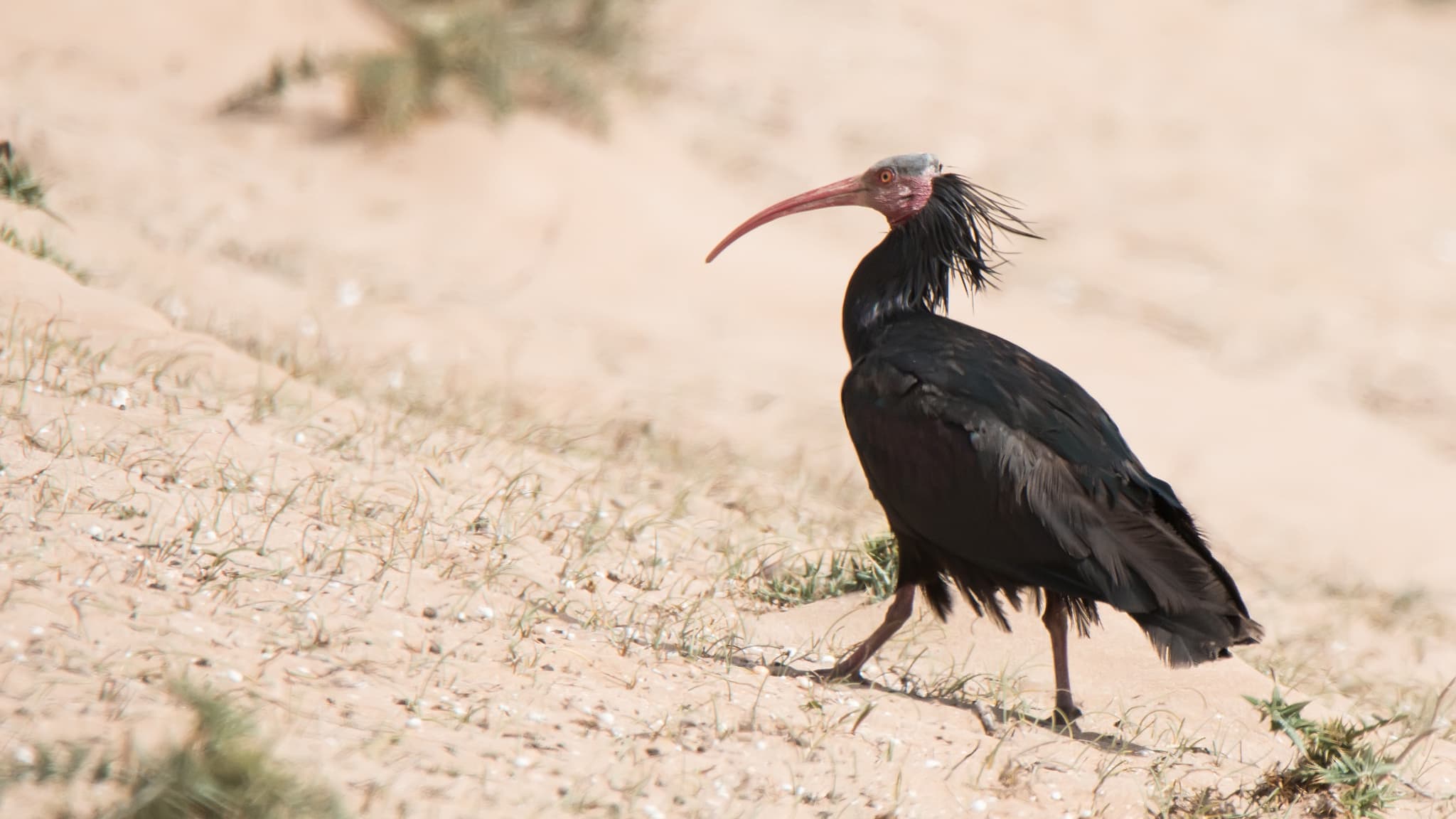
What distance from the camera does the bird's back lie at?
4074 mm

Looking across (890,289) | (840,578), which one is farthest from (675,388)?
(890,289)

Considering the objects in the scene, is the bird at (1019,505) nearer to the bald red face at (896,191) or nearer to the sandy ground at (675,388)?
the sandy ground at (675,388)

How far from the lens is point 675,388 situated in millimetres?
8211

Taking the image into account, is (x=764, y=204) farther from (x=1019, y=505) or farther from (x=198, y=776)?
(x=198, y=776)

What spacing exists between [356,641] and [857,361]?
1.78 m

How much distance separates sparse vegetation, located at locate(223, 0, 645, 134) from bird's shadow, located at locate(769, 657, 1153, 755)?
659cm

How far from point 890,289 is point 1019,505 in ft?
3.44

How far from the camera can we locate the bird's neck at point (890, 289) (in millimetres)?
4855

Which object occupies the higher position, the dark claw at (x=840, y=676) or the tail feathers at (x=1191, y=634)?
the tail feathers at (x=1191, y=634)

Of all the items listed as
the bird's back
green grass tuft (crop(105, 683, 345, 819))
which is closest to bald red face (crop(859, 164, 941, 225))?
the bird's back

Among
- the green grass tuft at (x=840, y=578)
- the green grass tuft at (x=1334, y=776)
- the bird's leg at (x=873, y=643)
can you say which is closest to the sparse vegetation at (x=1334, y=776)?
the green grass tuft at (x=1334, y=776)

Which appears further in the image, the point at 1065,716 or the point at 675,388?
the point at 675,388

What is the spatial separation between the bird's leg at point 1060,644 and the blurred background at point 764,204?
2.35m

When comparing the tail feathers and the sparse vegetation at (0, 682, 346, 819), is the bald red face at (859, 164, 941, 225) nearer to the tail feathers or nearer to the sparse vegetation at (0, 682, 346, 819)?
the tail feathers
